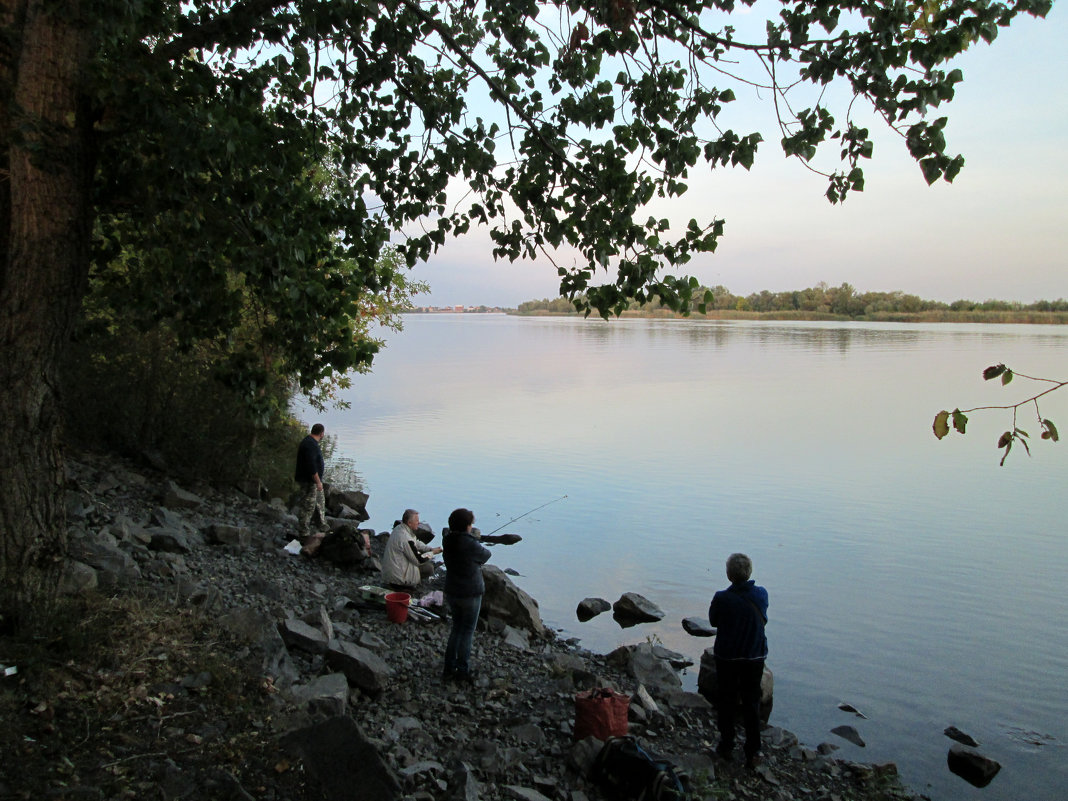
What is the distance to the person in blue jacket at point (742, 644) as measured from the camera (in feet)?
24.6

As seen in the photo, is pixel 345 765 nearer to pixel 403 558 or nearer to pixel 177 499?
pixel 403 558

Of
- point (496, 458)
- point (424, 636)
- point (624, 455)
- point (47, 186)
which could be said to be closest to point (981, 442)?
point (624, 455)

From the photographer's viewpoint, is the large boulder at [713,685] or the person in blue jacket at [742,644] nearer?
the person in blue jacket at [742,644]

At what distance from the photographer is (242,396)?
727cm

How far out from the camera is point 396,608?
10.2 meters

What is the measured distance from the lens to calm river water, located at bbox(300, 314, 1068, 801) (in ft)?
33.1

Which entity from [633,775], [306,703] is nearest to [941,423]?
[633,775]

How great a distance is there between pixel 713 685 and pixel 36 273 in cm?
817

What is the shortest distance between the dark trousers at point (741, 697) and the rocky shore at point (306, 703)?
0.28m

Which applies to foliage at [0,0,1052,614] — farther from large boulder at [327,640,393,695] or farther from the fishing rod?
the fishing rod

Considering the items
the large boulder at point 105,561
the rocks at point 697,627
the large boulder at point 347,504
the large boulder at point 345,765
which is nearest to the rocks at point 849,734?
the rocks at point 697,627

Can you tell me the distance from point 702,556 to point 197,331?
37.0 feet

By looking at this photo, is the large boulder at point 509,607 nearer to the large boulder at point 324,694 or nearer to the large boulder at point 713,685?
the large boulder at point 713,685

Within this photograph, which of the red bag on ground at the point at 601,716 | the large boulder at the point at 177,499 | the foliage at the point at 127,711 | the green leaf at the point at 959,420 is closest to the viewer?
the green leaf at the point at 959,420
